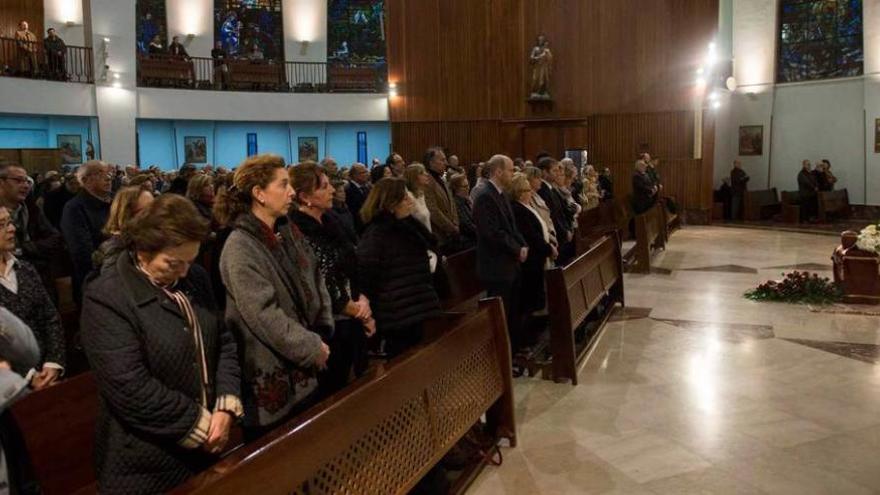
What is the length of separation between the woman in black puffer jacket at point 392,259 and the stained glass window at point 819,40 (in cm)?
1630

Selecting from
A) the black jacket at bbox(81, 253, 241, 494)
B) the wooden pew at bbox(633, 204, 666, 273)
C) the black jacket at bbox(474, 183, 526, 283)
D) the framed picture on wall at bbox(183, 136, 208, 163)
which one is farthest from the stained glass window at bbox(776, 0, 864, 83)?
the black jacket at bbox(81, 253, 241, 494)

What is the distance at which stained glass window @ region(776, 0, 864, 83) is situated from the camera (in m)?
16.5

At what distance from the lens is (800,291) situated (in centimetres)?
777

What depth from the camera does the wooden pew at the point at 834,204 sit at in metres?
15.7

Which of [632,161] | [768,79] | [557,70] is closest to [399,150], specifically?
[557,70]

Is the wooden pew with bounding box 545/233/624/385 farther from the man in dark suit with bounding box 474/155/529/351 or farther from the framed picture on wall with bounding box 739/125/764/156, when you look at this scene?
the framed picture on wall with bounding box 739/125/764/156

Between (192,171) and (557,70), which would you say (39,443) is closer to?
(192,171)

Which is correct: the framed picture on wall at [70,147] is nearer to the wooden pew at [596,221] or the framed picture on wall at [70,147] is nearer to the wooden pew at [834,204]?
the wooden pew at [596,221]

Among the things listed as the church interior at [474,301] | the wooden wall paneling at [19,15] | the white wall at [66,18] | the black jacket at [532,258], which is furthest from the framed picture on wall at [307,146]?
the black jacket at [532,258]

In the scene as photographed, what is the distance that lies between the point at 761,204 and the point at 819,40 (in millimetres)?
4173

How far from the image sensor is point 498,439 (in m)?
4.04

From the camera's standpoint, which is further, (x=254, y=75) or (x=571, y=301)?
(x=254, y=75)

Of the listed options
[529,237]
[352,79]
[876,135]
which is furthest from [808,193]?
[529,237]

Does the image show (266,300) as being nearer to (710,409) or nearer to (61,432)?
(61,432)
